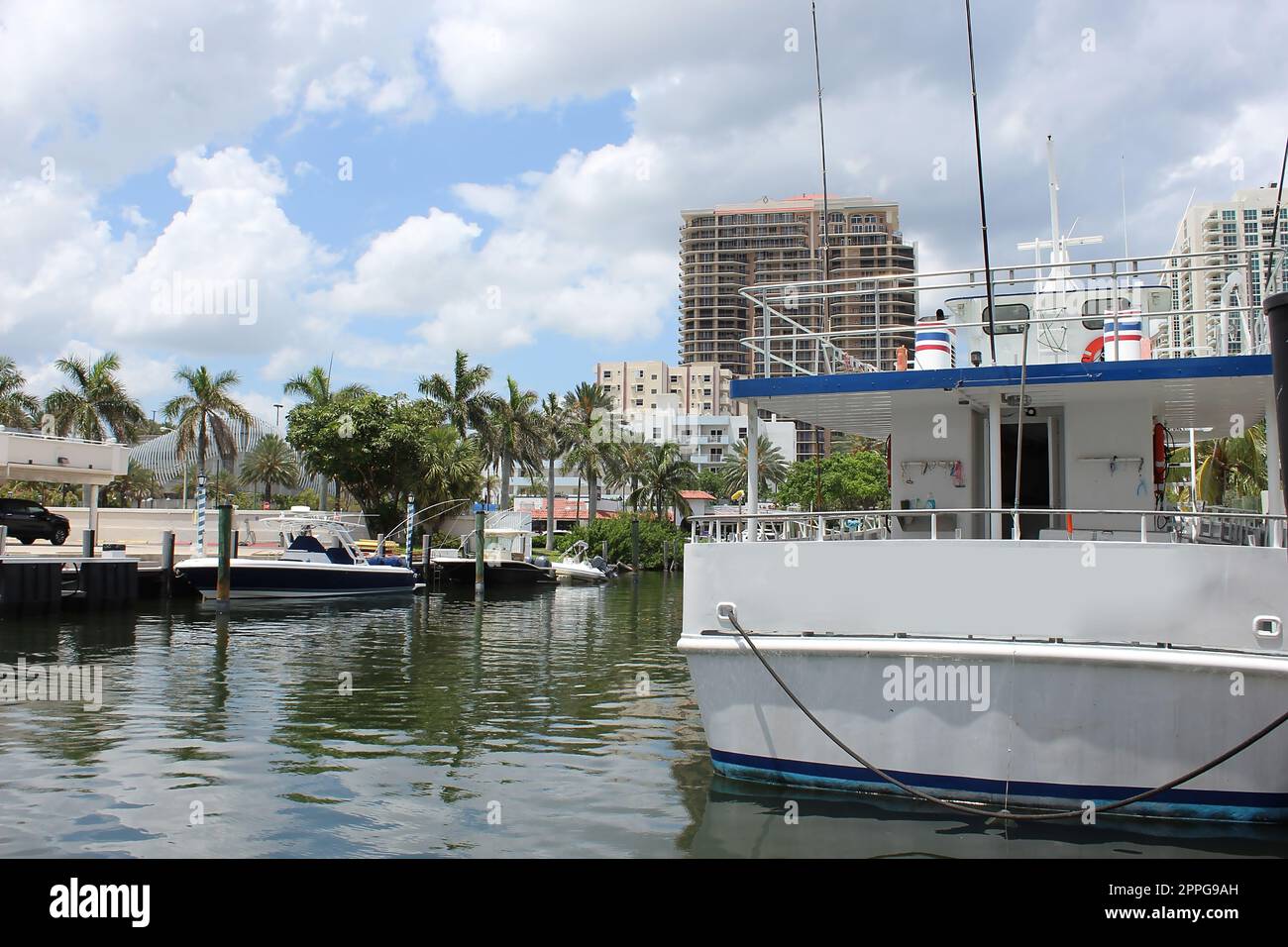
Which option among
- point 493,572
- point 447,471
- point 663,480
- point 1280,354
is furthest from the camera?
point 663,480

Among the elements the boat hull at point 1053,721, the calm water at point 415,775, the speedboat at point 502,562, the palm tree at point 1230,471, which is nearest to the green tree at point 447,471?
the speedboat at point 502,562

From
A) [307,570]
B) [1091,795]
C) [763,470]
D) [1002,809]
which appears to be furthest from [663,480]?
[1091,795]

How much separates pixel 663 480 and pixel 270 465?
1423 inches

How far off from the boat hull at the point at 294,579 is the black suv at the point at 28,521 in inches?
211

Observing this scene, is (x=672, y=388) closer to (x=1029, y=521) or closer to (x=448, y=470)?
(x=448, y=470)

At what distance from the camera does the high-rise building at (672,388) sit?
4980 inches

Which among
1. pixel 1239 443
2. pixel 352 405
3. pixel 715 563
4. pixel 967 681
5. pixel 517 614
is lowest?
pixel 517 614

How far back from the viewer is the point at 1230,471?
27.7 meters

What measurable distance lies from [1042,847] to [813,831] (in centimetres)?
151
